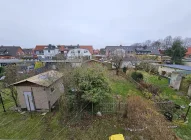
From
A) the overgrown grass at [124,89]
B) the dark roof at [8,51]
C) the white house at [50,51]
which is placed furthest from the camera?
the white house at [50,51]

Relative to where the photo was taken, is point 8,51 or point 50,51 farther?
point 50,51

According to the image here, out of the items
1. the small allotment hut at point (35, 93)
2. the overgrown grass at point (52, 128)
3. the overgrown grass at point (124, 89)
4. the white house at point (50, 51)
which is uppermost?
the white house at point (50, 51)

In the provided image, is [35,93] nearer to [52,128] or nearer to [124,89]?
[52,128]

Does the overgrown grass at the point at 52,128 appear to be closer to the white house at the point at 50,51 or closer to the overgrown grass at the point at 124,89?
the overgrown grass at the point at 124,89

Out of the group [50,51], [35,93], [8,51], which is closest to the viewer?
[35,93]

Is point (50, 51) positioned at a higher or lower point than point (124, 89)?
higher

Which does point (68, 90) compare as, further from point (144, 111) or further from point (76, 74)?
point (144, 111)

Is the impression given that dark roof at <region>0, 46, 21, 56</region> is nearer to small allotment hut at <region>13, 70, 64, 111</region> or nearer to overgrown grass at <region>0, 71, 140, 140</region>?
small allotment hut at <region>13, 70, 64, 111</region>

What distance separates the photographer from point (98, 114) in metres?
8.87

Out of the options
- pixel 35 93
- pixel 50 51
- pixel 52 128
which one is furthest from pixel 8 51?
pixel 52 128

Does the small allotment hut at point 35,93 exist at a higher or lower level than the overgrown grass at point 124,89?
higher

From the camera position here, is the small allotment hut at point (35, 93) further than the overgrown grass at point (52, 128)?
Yes

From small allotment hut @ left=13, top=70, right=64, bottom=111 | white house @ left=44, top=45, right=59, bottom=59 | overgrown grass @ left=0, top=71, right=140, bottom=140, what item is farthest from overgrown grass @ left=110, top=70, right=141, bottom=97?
white house @ left=44, top=45, right=59, bottom=59

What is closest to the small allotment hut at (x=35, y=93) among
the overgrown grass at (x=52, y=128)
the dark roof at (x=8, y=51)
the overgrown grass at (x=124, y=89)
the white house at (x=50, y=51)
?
the overgrown grass at (x=52, y=128)
